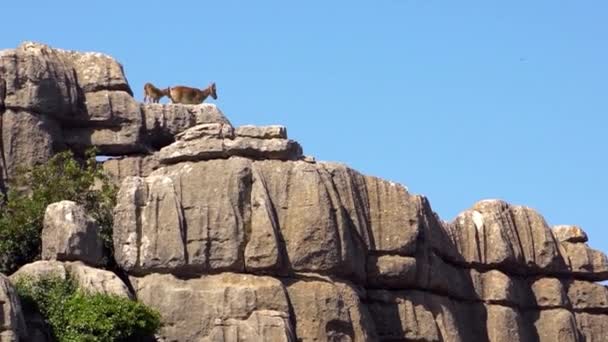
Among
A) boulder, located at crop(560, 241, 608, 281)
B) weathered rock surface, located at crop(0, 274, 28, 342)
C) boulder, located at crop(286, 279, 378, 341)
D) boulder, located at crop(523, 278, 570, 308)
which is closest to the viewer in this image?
weathered rock surface, located at crop(0, 274, 28, 342)

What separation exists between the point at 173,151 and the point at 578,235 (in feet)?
52.6

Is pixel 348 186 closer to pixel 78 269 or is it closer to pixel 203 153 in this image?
pixel 203 153

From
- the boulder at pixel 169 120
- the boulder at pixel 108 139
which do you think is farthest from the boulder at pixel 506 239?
the boulder at pixel 108 139

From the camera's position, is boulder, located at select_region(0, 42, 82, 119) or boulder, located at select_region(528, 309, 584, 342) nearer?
boulder, located at select_region(0, 42, 82, 119)

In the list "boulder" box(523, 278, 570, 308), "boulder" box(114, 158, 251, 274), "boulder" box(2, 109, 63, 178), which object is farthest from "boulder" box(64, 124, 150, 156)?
"boulder" box(523, 278, 570, 308)

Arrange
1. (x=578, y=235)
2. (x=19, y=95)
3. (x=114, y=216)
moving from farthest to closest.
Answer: (x=578, y=235)
(x=19, y=95)
(x=114, y=216)

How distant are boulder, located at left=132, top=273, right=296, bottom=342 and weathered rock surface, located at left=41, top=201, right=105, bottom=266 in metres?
1.66

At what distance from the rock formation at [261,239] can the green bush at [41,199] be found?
940 millimetres

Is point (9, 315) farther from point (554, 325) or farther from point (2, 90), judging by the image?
point (554, 325)

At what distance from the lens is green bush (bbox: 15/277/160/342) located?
1836 inches

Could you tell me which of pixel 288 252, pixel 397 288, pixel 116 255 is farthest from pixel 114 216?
pixel 397 288

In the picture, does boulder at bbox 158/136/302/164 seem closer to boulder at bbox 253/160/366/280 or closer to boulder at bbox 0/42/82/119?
boulder at bbox 253/160/366/280

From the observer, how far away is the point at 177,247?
163 ft

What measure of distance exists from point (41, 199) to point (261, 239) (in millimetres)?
6924
